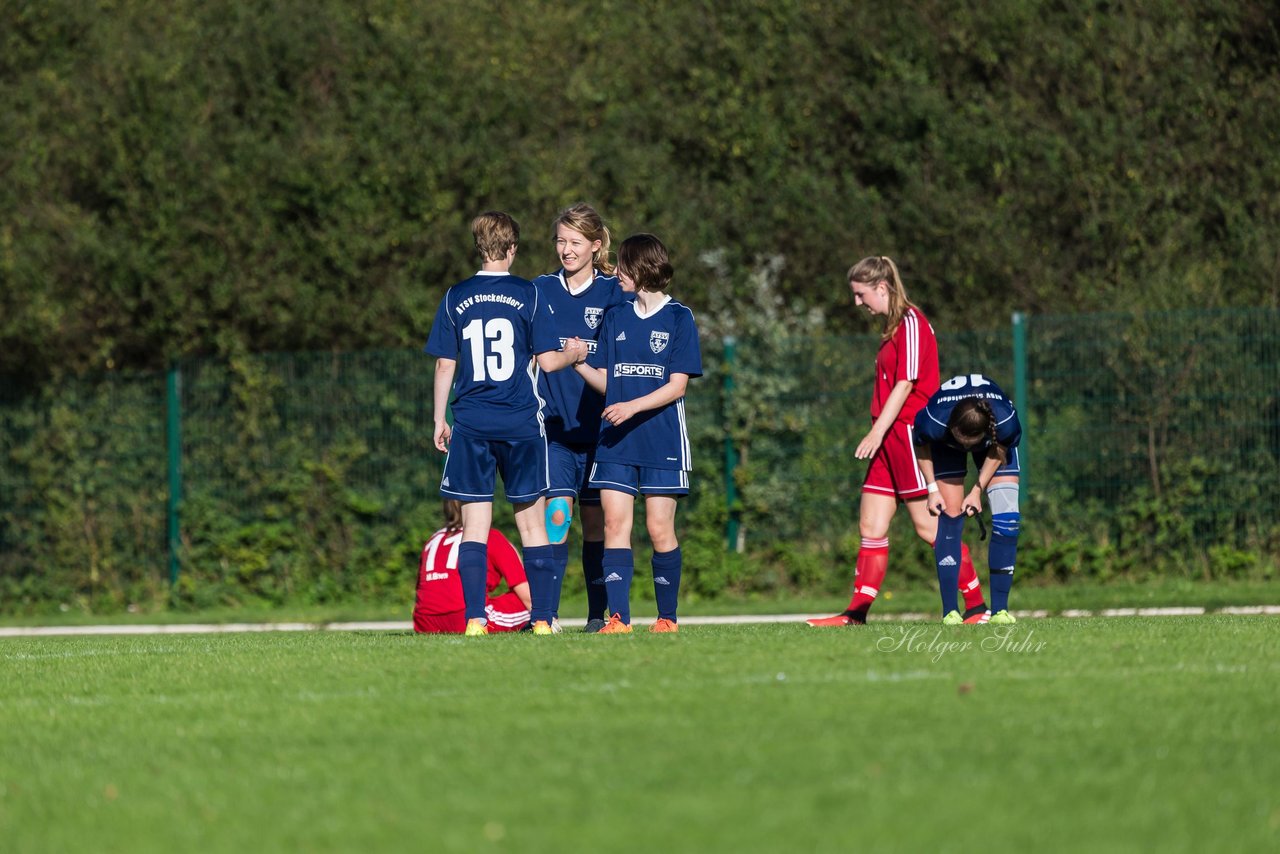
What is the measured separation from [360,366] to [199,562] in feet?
8.65

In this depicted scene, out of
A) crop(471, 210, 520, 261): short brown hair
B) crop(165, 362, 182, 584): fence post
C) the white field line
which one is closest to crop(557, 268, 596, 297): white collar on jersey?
crop(471, 210, 520, 261): short brown hair

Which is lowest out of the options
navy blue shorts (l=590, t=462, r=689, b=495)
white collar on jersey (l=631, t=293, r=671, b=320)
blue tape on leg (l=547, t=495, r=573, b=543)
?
blue tape on leg (l=547, t=495, r=573, b=543)

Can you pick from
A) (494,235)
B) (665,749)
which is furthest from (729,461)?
(665,749)

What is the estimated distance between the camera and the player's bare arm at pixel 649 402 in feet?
28.1

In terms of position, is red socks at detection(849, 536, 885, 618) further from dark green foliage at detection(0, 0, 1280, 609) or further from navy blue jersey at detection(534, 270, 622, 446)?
dark green foliage at detection(0, 0, 1280, 609)

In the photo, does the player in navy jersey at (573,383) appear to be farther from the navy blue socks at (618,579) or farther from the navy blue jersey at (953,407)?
the navy blue jersey at (953,407)

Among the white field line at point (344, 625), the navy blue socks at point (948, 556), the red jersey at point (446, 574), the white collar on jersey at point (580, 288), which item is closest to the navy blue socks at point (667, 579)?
the red jersey at point (446, 574)

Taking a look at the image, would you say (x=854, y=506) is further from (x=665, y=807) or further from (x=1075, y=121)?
(x=665, y=807)

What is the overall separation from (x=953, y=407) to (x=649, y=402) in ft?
6.65

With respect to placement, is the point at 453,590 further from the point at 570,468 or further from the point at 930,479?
the point at 930,479

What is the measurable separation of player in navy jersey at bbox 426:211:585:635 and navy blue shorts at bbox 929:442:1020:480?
2595 mm

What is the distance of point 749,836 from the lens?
3936 mm

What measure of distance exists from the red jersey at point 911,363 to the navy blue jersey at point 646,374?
1463mm

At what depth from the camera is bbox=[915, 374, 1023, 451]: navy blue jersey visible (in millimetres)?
9633
